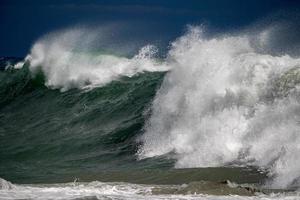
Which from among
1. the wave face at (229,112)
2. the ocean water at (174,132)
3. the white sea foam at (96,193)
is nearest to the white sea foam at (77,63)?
the ocean water at (174,132)

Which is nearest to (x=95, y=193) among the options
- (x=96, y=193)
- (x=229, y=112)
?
(x=96, y=193)

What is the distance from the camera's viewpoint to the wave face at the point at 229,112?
964 cm

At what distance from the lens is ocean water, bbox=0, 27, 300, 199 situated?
7.79 m

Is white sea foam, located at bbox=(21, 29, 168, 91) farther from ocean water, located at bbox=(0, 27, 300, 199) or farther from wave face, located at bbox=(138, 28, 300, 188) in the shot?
wave face, located at bbox=(138, 28, 300, 188)

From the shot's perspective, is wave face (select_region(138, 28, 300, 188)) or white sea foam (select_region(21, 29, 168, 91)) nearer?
wave face (select_region(138, 28, 300, 188))

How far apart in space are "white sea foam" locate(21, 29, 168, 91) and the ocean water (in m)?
0.69

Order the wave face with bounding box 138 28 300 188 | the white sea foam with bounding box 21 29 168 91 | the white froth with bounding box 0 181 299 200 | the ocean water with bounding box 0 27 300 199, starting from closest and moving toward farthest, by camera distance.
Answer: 1. the white froth with bounding box 0 181 299 200
2. the ocean water with bounding box 0 27 300 199
3. the wave face with bounding box 138 28 300 188
4. the white sea foam with bounding box 21 29 168 91

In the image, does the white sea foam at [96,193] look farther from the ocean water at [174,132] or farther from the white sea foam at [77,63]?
the white sea foam at [77,63]

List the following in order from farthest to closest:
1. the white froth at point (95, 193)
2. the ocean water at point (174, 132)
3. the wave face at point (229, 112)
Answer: the wave face at point (229, 112) → the ocean water at point (174, 132) → the white froth at point (95, 193)

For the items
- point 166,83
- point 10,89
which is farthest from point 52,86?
point 166,83

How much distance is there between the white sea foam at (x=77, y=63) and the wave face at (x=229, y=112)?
6469mm

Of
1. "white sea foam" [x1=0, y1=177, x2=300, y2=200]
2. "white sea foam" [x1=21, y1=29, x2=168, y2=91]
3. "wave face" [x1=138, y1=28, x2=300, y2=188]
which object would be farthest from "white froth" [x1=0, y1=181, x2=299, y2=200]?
"white sea foam" [x1=21, y1=29, x2=168, y2=91]

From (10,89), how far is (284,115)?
1551 centimetres

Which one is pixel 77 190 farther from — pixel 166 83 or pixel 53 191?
pixel 166 83
